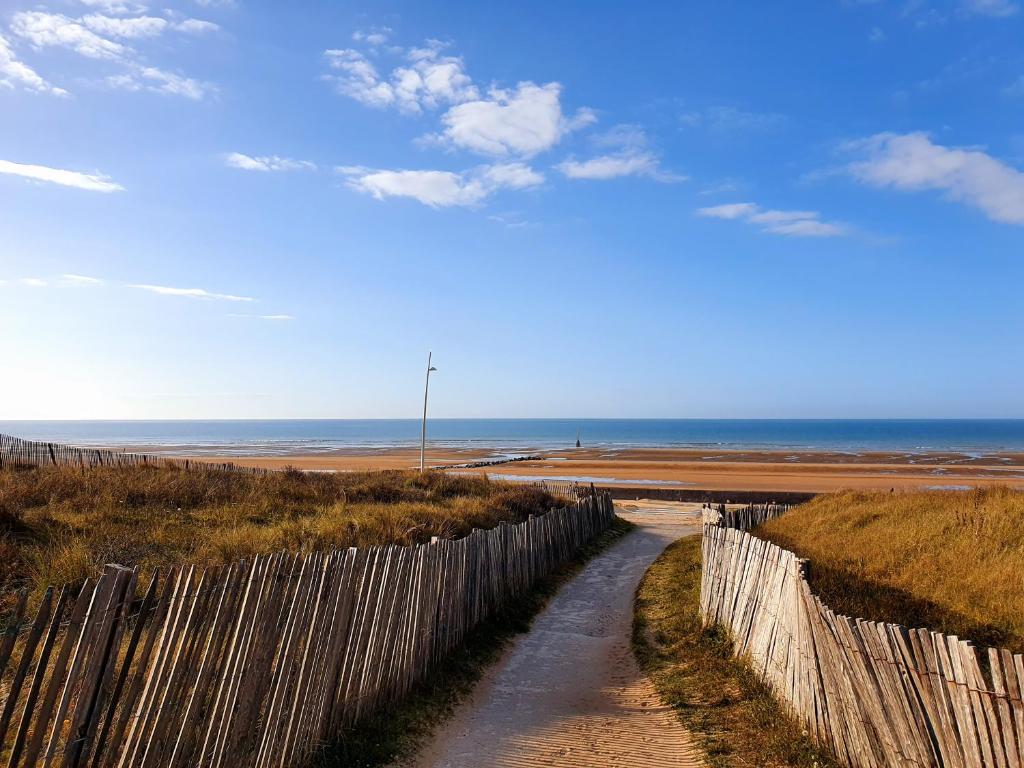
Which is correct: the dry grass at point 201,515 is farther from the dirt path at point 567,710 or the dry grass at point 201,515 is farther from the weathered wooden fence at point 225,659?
the dirt path at point 567,710

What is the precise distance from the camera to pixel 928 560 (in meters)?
8.55

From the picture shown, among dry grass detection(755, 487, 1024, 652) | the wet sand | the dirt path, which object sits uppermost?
dry grass detection(755, 487, 1024, 652)

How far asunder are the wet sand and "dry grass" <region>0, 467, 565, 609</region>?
963 inches

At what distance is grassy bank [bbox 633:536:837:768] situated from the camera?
559cm

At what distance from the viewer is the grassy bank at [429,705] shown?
5.50 m

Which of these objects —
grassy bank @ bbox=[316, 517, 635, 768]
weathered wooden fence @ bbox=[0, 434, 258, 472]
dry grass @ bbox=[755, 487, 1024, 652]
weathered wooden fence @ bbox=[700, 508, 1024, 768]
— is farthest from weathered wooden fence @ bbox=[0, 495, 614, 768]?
weathered wooden fence @ bbox=[0, 434, 258, 472]

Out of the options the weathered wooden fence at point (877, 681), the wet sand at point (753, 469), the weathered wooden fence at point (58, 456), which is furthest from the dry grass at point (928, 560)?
the wet sand at point (753, 469)

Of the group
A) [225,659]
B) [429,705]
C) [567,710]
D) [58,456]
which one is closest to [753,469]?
[58,456]

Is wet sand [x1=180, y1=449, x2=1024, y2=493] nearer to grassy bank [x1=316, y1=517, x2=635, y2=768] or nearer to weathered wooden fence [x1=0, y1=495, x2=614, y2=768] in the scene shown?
grassy bank [x1=316, y1=517, x2=635, y2=768]

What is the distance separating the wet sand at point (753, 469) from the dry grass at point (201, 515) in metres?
24.5

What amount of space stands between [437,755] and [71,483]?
11137 mm

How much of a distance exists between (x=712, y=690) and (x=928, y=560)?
3.51 metres

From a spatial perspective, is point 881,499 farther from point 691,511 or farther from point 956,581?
point 691,511

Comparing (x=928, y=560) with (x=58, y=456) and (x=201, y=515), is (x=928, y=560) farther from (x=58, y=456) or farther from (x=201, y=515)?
(x=58, y=456)
